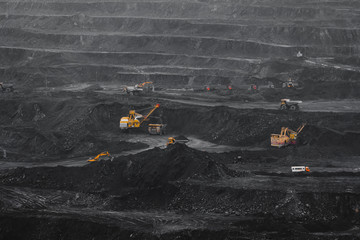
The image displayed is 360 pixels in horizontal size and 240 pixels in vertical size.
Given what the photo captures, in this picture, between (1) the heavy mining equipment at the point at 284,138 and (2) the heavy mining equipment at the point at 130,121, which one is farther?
(2) the heavy mining equipment at the point at 130,121

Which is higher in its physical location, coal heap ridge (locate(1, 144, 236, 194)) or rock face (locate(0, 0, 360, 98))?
rock face (locate(0, 0, 360, 98))

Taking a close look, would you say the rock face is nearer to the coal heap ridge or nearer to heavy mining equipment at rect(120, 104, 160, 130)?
heavy mining equipment at rect(120, 104, 160, 130)

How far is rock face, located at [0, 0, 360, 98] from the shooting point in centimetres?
6291

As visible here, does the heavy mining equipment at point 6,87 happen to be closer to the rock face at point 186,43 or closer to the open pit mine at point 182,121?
the open pit mine at point 182,121

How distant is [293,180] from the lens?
2973 centimetres

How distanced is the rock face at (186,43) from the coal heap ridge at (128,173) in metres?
25.3

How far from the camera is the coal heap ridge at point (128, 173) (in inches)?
1183

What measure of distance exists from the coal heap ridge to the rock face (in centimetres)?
2530

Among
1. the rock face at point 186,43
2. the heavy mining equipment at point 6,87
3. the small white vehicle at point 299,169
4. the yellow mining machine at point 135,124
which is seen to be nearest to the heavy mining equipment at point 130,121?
the yellow mining machine at point 135,124

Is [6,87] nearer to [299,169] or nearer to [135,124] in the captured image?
[135,124]

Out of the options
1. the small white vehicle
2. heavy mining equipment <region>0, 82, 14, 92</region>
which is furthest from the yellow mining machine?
heavy mining equipment <region>0, 82, 14, 92</region>

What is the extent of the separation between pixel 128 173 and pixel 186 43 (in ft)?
147

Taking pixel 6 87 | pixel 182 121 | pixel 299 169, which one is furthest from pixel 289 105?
pixel 6 87

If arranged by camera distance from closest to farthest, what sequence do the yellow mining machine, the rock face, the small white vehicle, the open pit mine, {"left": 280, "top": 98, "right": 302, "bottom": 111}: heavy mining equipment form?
1. the open pit mine
2. the small white vehicle
3. the yellow mining machine
4. {"left": 280, "top": 98, "right": 302, "bottom": 111}: heavy mining equipment
5. the rock face
